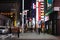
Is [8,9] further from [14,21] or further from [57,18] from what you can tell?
[57,18]

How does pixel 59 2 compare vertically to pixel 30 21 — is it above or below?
above

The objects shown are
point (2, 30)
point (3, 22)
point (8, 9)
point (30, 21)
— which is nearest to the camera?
point (2, 30)

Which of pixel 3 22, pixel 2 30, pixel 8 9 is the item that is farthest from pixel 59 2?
pixel 8 9

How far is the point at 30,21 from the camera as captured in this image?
74375mm

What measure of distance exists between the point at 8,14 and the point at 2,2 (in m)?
3.60

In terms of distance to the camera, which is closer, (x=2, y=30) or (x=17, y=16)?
(x=2, y=30)

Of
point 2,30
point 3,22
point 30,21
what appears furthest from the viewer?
point 30,21

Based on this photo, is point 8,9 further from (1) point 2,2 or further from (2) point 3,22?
(2) point 3,22

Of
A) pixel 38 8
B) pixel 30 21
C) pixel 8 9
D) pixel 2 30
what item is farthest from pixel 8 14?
pixel 2 30

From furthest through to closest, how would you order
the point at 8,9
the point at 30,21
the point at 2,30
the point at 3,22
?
the point at 30,21
the point at 8,9
the point at 3,22
the point at 2,30

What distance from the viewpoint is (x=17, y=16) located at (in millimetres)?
60969

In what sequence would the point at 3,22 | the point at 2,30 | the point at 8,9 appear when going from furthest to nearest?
the point at 8,9 → the point at 3,22 → the point at 2,30

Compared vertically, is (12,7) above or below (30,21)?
above

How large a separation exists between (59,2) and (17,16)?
1030 inches
